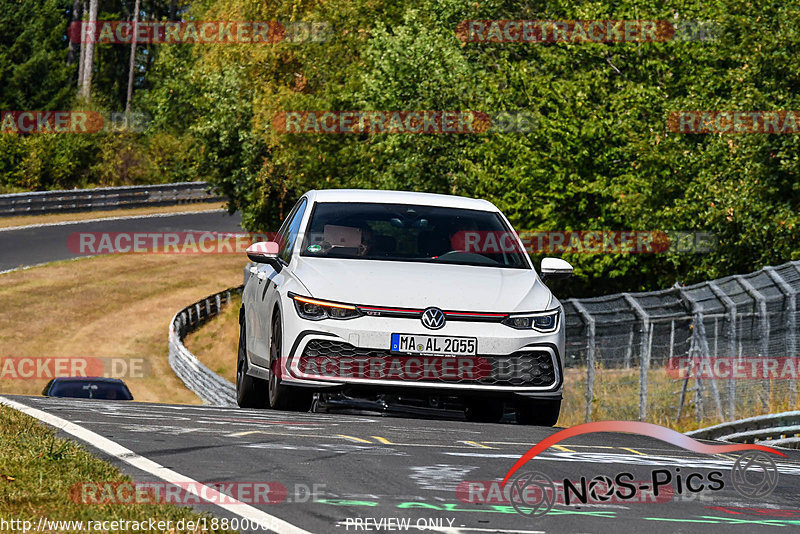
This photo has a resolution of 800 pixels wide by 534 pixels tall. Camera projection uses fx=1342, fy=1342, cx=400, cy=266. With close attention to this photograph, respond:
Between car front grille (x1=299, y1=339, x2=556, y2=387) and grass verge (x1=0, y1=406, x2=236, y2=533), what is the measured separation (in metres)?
2.49

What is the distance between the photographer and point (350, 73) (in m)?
42.1

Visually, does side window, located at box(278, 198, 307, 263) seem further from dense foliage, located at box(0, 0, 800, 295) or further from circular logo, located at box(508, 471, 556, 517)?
dense foliage, located at box(0, 0, 800, 295)

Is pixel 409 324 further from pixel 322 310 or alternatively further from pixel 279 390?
pixel 279 390

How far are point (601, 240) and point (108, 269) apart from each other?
2651cm

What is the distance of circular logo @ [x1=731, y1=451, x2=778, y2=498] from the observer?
277 inches

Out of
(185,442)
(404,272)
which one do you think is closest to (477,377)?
(404,272)

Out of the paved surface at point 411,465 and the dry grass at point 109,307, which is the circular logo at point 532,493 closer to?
the paved surface at point 411,465

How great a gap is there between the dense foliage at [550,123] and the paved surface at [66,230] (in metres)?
7.00

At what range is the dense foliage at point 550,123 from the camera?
81.1ft

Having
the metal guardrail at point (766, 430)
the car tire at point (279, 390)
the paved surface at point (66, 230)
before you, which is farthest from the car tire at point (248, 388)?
the paved surface at point (66, 230)

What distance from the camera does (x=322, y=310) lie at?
32.9ft

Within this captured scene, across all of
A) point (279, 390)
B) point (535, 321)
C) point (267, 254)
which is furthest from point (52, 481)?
point (267, 254)

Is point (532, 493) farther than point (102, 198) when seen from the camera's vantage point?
No

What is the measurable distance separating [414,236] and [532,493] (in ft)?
16.1
